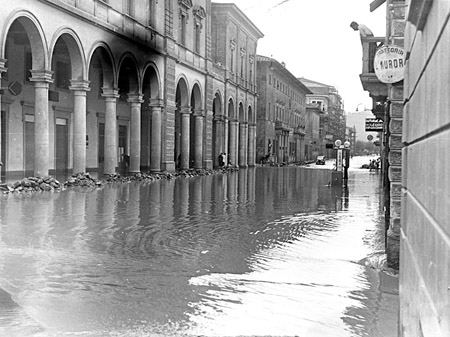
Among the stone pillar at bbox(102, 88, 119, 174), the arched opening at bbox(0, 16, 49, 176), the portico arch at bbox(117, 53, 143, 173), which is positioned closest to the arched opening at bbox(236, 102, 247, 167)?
the portico arch at bbox(117, 53, 143, 173)

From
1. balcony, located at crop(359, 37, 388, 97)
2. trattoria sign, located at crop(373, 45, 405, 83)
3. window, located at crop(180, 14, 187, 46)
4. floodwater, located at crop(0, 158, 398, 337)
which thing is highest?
window, located at crop(180, 14, 187, 46)

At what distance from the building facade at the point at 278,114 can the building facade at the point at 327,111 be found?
28.4 metres

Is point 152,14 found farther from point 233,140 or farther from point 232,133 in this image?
point 233,140

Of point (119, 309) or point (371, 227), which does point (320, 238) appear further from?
point (119, 309)

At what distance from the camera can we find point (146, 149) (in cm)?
3903

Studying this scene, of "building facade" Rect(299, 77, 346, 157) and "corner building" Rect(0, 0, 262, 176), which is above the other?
"building facade" Rect(299, 77, 346, 157)

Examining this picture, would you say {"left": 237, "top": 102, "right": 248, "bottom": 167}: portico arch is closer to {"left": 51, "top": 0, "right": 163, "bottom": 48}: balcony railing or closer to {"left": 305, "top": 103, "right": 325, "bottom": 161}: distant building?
{"left": 51, "top": 0, "right": 163, "bottom": 48}: balcony railing

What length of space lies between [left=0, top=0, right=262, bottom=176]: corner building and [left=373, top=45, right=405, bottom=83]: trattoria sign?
12775 mm

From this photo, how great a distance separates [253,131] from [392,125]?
4547cm

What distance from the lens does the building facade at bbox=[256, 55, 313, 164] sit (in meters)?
64.0

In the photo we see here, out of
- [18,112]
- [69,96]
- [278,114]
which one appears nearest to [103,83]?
[18,112]

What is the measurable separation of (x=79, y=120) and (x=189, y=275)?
16132 millimetres

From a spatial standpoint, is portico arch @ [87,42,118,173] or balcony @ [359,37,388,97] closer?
balcony @ [359,37,388,97]

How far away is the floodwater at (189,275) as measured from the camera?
5113 millimetres
